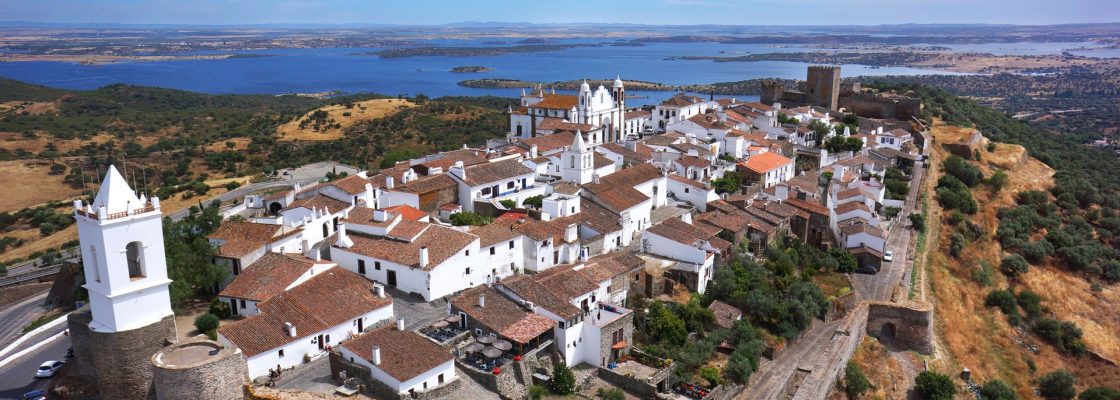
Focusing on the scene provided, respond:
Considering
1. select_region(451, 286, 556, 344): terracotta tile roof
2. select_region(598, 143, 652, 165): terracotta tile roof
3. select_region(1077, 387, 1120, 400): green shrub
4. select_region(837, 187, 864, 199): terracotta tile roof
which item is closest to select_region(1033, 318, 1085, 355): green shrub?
select_region(1077, 387, 1120, 400): green shrub

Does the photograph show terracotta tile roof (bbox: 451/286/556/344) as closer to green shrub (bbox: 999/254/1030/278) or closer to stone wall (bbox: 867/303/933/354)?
stone wall (bbox: 867/303/933/354)

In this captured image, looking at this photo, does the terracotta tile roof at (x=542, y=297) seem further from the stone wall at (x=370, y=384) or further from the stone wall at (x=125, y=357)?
the stone wall at (x=125, y=357)

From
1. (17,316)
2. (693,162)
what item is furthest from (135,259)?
(693,162)

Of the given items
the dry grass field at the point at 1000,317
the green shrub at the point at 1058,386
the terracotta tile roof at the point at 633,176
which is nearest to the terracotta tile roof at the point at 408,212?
the terracotta tile roof at the point at 633,176

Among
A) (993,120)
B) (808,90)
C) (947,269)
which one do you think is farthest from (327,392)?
(993,120)

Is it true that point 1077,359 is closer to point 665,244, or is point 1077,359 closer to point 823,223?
point 823,223

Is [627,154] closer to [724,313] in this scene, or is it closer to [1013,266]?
[724,313]
